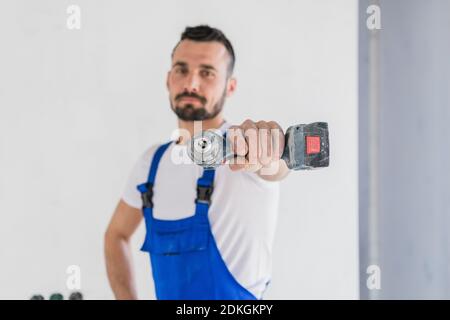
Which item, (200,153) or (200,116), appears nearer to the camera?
(200,153)

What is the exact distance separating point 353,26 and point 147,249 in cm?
51

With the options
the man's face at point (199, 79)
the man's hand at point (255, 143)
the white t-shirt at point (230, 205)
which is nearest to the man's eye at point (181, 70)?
the man's face at point (199, 79)

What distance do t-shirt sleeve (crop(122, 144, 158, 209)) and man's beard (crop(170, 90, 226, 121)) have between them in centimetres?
7

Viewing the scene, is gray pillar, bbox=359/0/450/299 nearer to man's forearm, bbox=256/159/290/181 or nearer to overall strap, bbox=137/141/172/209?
man's forearm, bbox=256/159/290/181

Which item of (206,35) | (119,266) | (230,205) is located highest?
(206,35)

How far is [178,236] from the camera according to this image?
3.00ft

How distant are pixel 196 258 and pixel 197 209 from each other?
76mm

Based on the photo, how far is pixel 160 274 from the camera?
3.12 ft

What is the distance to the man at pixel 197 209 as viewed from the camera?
2.99 ft

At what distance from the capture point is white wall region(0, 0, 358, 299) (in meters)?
0.95

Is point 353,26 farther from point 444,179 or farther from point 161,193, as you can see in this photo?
point 161,193

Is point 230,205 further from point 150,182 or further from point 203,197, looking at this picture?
point 150,182

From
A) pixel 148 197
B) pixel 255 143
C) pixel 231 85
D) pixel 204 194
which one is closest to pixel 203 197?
pixel 204 194
